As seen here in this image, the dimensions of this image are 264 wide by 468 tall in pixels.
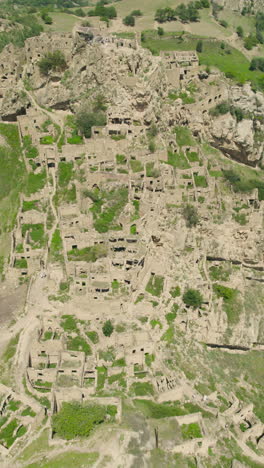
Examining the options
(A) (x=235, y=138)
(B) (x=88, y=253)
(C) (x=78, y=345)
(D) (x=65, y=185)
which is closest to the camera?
(C) (x=78, y=345)

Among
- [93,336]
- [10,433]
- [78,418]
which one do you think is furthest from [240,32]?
[10,433]

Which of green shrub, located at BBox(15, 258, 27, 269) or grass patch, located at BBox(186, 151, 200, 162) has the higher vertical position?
grass patch, located at BBox(186, 151, 200, 162)

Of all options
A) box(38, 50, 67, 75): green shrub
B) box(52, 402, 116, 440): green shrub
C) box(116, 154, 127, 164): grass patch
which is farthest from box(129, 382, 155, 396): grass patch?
box(38, 50, 67, 75): green shrub

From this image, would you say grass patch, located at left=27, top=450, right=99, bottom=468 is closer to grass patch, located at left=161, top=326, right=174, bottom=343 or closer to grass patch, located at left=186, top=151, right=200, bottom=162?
grass patch, located at left=161, top=326, right=174, bottom=343

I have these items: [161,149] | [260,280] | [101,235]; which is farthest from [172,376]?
[161,149]

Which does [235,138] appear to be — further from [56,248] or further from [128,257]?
[56,248]

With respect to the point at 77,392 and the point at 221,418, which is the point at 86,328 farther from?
the point at 221,418
